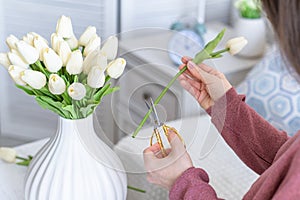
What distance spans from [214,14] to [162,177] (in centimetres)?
148

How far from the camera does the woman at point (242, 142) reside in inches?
29.8

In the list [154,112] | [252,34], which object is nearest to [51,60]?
[154,112]

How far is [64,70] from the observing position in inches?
39.4

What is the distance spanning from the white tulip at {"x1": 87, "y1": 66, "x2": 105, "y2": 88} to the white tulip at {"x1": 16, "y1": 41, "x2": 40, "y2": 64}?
0.32 feet

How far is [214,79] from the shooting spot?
1.05 metres

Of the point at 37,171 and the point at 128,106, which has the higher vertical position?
the point at 128,106

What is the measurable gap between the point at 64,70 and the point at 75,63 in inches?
2.1

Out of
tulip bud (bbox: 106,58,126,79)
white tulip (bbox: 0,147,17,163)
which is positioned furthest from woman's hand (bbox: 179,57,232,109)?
white tulip (bbox: 0,147,17,163)

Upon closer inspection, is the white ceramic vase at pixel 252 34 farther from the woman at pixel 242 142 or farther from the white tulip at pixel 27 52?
the white tulip at pixel 27 52

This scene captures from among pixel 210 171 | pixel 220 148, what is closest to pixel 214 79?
pixel 220 148

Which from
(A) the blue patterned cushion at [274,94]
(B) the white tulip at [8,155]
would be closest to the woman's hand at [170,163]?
(B) the white tulip at [8,155]

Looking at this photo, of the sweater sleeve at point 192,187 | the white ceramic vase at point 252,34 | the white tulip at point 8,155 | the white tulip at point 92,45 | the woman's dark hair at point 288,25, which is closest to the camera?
the woman's dark hair at point 288,25

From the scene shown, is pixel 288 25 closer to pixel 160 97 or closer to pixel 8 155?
pixel 160 97

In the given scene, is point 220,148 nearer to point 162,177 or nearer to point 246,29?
point 162,177
